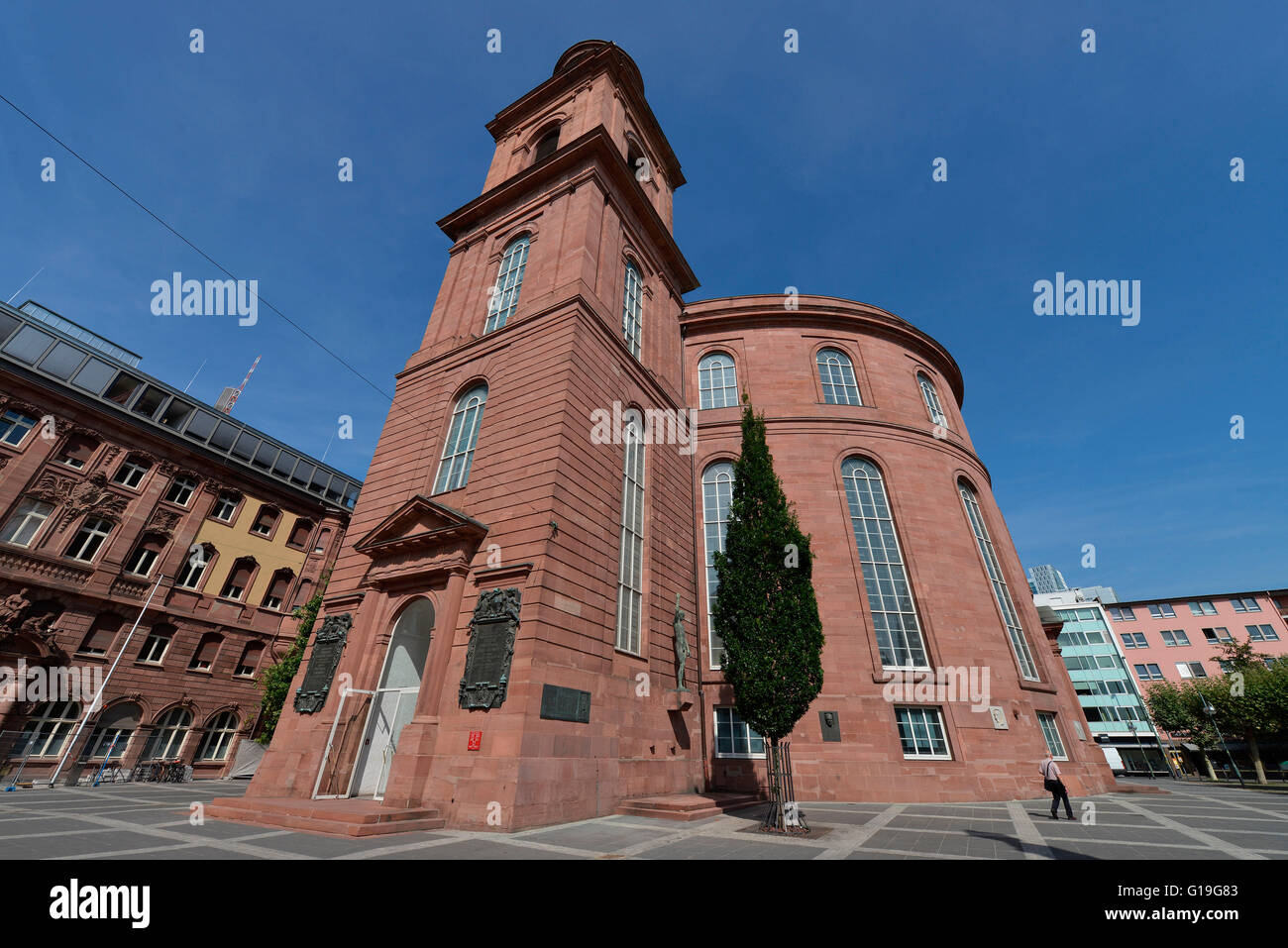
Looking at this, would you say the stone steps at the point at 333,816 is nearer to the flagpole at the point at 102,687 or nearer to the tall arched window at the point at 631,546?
the tall arched window at the point at 631,546

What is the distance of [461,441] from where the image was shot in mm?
16469

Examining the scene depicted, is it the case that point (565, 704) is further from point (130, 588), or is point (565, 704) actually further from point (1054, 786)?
point (130, 588)

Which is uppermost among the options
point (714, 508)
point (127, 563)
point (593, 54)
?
point (593, 54)

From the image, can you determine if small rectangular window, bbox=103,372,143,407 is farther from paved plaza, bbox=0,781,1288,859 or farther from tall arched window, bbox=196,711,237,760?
paved plaza, bbox=0,781,1288,859

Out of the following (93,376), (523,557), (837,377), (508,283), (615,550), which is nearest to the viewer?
(523,557)

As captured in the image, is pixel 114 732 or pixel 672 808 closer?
pixel 672 808

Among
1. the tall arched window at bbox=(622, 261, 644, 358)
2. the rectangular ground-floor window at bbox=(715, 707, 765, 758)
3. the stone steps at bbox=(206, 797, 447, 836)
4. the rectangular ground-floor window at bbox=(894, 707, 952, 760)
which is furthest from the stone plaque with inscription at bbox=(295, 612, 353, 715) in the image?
the rectangular ground-floor window at bbox=(894, 707, 952, 760)

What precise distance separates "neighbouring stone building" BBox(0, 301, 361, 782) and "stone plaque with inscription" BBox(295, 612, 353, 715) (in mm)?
20467

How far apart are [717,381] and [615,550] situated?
43.0ft

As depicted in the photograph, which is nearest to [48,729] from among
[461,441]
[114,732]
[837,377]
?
[114,732]

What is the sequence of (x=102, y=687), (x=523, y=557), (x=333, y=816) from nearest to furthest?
1. (x=333, y=816)
2. (x=523, y=557)
3. (x=102, y=687)

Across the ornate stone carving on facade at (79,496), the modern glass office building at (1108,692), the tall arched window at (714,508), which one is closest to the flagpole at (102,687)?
the ornate stone carving on facade at (79,496)

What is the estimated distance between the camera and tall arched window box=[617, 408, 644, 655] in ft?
48.0
